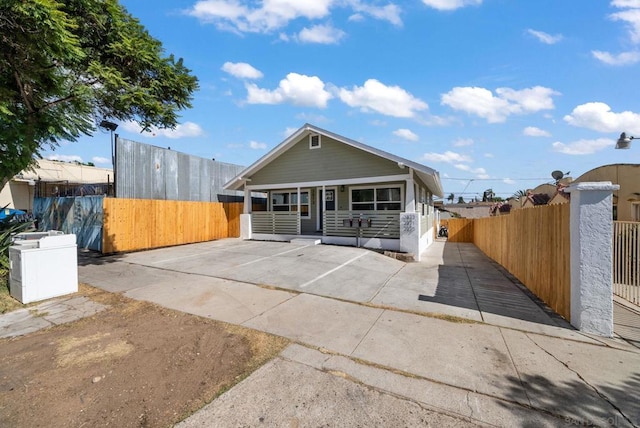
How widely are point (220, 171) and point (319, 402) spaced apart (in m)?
A: 16.9

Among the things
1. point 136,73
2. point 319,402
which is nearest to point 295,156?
point 136,73

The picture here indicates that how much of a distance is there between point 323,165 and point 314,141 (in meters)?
1.30

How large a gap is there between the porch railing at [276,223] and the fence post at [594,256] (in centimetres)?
1099

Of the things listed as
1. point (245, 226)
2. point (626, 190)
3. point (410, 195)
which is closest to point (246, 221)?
point (245, 226)

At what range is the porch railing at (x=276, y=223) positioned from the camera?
14.2 metres

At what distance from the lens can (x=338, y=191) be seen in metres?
13.9

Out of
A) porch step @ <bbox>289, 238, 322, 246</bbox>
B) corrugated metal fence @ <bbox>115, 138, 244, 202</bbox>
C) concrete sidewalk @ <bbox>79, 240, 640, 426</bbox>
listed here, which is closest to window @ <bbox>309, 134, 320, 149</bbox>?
porch step @ <bbox>289, 238, 322, 246</bbox>

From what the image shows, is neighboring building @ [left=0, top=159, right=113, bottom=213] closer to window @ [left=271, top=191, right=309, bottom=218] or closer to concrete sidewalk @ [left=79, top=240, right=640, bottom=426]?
window @ [left=271, top=191, right=309, bottom=218]

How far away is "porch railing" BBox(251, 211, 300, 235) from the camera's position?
46.7 ft

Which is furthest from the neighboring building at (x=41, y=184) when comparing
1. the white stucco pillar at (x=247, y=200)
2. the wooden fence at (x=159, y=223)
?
the white stucco pillar at (x=247, y=200)

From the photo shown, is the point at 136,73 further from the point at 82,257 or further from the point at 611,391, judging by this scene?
the point at 611,391

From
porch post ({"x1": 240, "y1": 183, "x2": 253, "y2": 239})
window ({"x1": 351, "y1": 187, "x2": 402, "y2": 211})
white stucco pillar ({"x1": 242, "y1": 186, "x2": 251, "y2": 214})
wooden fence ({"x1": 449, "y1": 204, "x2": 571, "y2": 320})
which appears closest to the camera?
wooden fence ({"x1": 449, "y1": 204, "x2": 571, "y2": 320})

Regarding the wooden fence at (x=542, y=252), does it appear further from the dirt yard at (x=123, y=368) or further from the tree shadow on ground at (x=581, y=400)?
the dirt yard at (x=123, y=368)

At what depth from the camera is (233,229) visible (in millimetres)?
16688
